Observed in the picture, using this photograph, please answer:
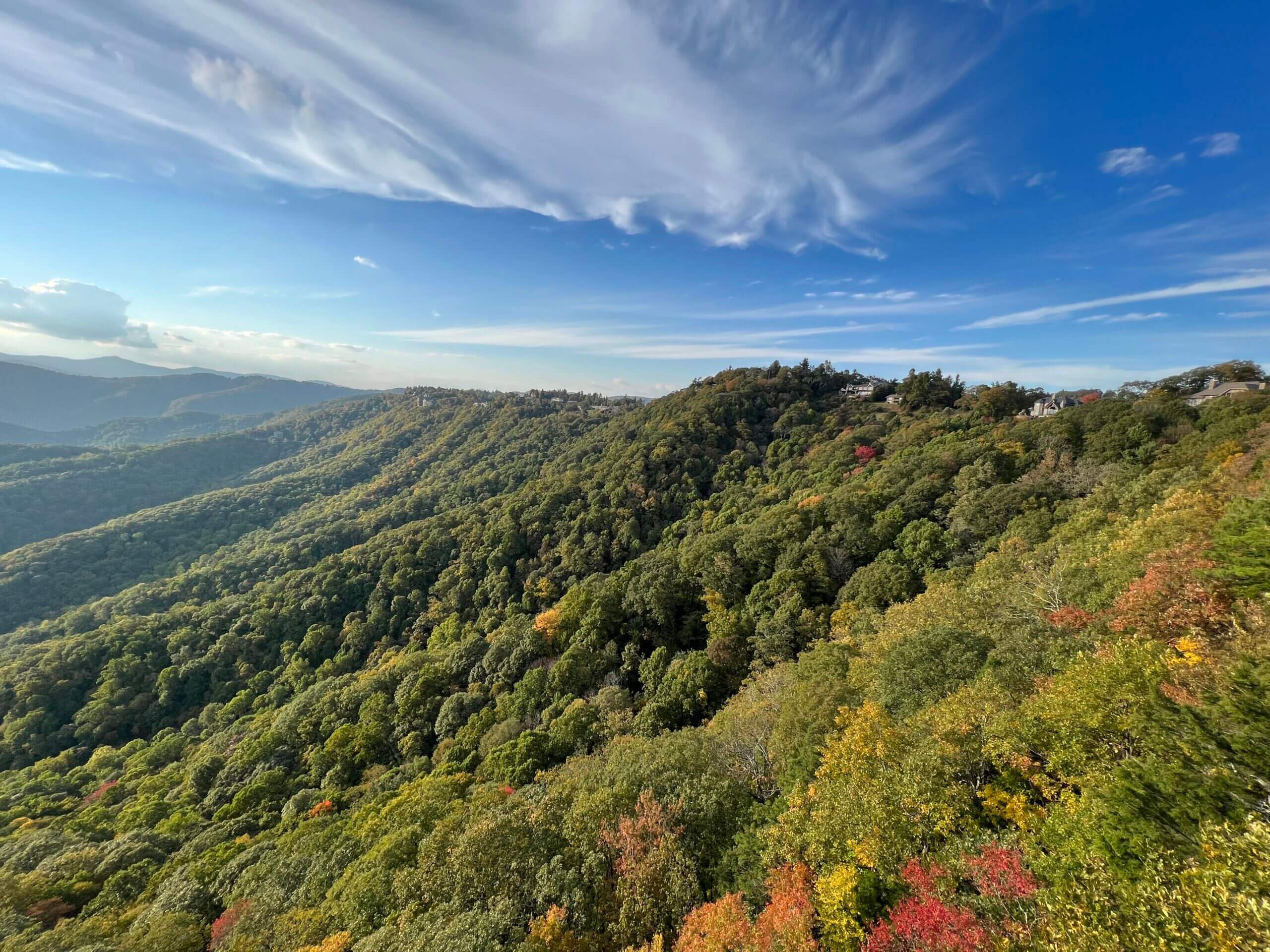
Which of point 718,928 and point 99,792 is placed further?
point 99,792

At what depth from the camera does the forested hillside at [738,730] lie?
1455cm

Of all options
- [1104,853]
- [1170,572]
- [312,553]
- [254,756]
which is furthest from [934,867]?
[312,553]

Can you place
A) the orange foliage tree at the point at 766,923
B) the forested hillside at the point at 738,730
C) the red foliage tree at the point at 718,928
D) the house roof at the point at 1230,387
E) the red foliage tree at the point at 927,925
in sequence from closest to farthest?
1. the red foliage tree at the point at 927,925
2. the forested hillside at the point at 738,730
3. the orange foliage tree at the point at 766,923
4. the red foliage tree at the point at 718,928
5. the house roof at the point at 1230,387

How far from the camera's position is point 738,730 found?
99.1 feet

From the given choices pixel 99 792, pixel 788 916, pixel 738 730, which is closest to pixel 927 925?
pixel 788 916

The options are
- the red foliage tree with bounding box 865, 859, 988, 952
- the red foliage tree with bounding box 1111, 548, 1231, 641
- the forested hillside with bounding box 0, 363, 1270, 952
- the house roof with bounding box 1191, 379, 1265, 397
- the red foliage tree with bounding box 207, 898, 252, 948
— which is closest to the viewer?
the red foliage tree with bounding box 865, 859, 988, 952

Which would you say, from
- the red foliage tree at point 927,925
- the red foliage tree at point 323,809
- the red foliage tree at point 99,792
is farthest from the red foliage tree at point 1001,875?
the red foliage tree at point 99,792

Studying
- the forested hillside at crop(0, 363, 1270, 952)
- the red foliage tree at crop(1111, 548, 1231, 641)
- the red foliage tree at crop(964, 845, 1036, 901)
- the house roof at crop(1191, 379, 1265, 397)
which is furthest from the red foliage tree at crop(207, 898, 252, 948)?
the house roof at crop(1191, 379, 1265, 397)

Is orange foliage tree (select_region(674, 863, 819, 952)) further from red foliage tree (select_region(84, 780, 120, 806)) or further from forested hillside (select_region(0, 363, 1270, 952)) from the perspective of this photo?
red foliage tree (select_region(84, 780, 120, 806))

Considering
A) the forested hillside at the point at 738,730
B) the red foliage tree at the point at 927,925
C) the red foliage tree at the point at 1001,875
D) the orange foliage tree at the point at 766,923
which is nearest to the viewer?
the red foliage tree at the point at 927,925

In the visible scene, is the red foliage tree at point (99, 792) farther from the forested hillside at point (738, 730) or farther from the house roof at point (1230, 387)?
the house roof at point (1230, 387)

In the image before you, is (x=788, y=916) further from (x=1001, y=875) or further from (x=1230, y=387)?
(x=1230, y=387)

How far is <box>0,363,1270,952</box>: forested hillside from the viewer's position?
14547 millimetres

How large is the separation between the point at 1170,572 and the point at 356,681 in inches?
3195
